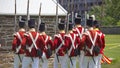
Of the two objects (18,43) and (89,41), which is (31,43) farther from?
(89,41)

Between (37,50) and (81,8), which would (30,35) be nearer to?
(37,50)

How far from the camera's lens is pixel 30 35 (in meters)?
13.7

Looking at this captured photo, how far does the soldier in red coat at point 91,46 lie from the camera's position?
14.0 m

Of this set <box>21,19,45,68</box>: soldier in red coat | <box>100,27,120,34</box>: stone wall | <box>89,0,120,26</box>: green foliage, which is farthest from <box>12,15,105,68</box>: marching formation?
<box>89,0,120,26</box>: green foliage

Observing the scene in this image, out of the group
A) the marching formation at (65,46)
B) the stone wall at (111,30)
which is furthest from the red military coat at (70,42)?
the stone wall at (111,30)

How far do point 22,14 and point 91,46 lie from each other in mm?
5483

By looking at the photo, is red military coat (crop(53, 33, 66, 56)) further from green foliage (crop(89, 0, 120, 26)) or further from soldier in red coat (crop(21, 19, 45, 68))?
green foliage (crop(89, 0, 120, 26))

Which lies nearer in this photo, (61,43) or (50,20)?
(61,43)

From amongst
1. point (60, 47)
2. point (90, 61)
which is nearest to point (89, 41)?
point (90, 61)

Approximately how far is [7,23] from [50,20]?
195 centimetres

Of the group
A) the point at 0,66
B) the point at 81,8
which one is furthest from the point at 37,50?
the point at 81,8

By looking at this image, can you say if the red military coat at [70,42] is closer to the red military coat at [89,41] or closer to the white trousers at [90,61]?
the red military coat at [89,41]

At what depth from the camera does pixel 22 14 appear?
1878cm

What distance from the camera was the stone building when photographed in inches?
730
